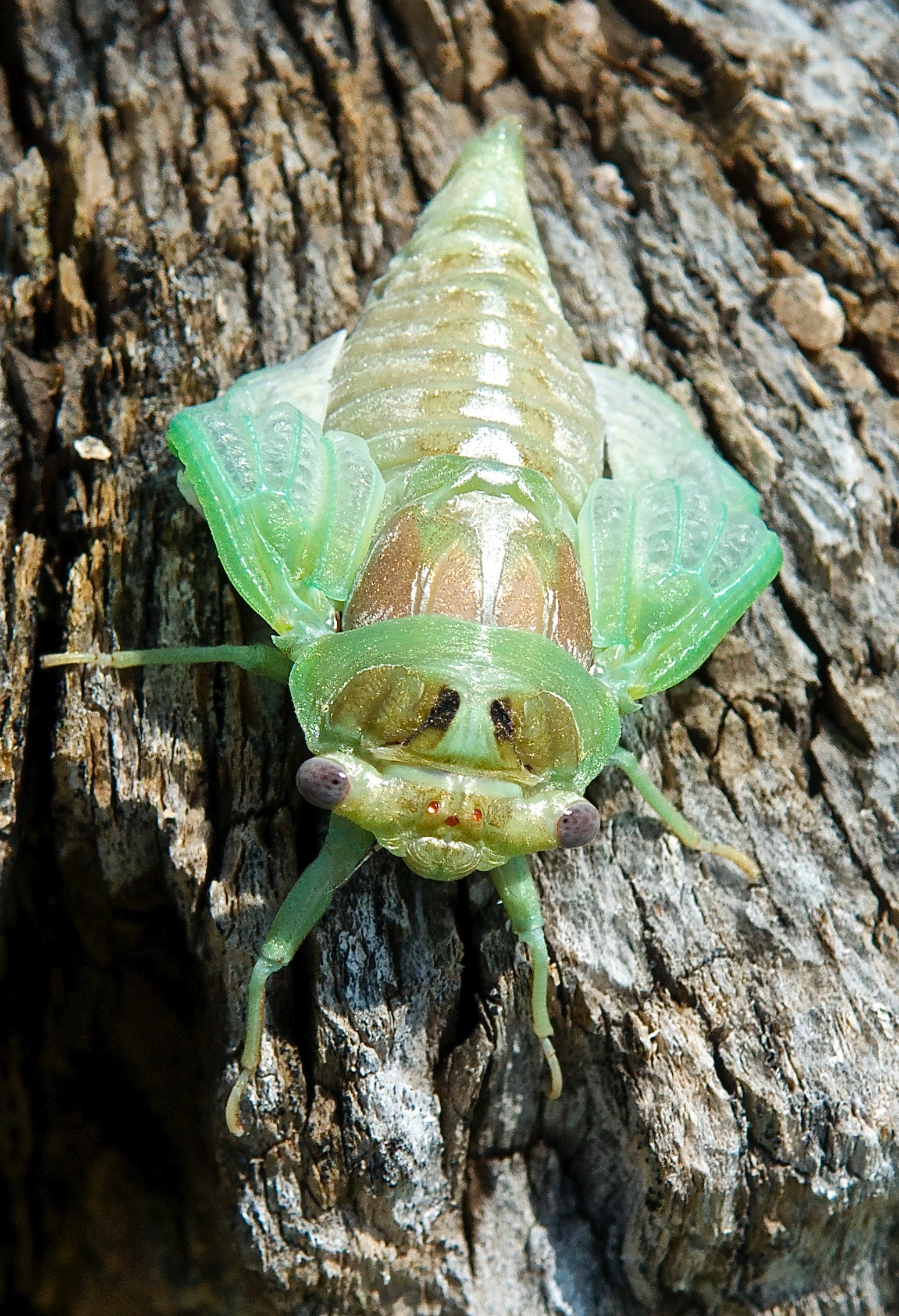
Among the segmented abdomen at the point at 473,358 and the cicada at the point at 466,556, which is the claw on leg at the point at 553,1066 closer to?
the cicada at the point at 466,556

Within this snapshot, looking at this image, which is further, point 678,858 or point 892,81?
point 892,81

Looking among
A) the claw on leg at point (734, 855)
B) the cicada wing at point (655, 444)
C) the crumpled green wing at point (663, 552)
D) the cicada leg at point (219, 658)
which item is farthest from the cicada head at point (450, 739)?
the cicada wing at point (655, 444)

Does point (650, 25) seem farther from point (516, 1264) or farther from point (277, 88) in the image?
point (516, 1264)

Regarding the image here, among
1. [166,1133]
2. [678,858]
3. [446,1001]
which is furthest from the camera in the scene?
[166,1133]

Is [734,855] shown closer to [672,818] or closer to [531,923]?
[672,818]

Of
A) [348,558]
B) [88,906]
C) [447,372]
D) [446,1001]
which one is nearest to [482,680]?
[348,558]

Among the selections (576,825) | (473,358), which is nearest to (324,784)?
(576,825)
